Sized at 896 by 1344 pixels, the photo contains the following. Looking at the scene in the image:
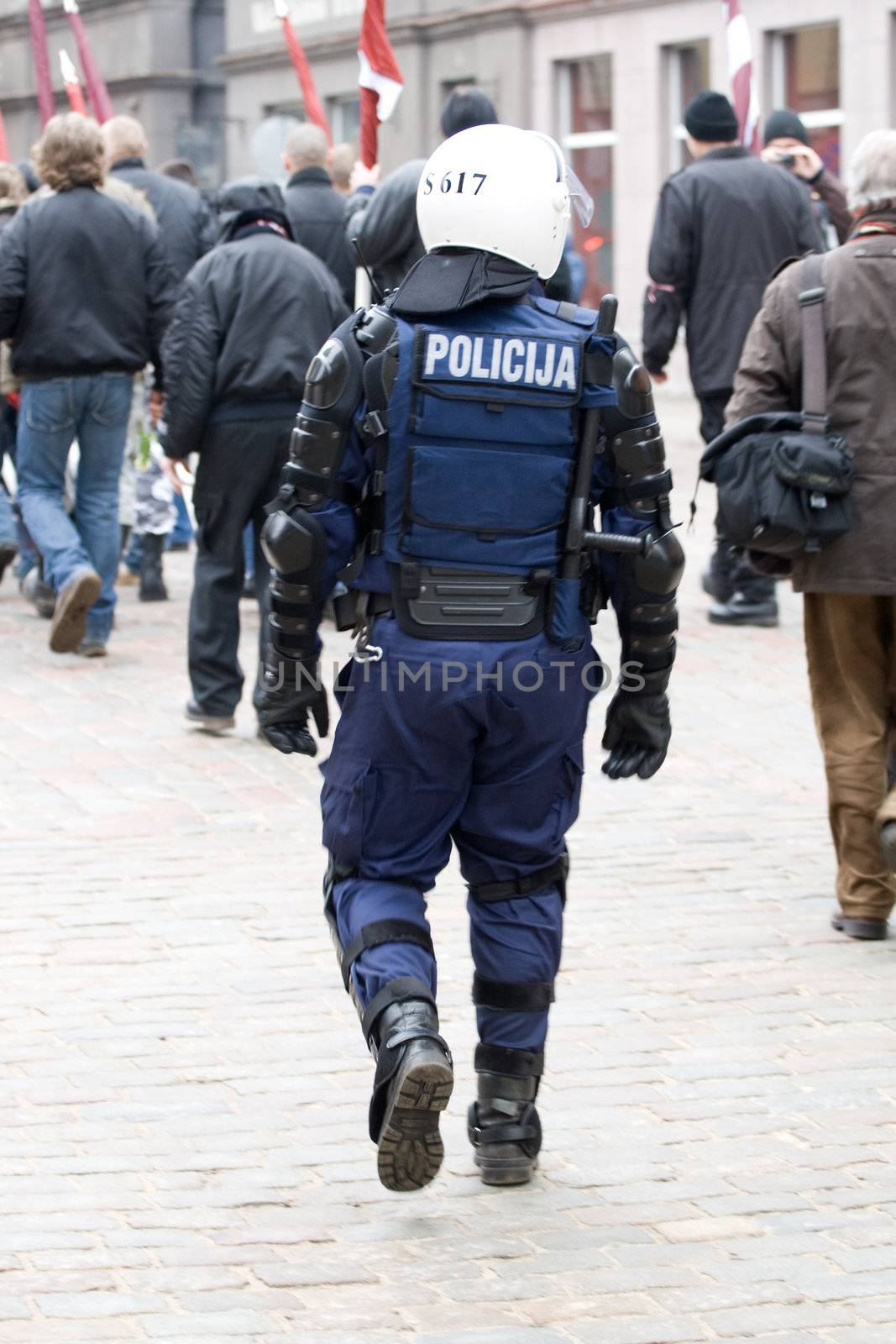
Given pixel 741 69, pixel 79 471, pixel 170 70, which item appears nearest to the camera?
pixel 79 471

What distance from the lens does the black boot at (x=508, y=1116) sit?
4.44 metres

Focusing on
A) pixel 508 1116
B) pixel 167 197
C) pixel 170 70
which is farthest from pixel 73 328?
pixel 170 70

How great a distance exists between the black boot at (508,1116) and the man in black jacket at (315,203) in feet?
22.5

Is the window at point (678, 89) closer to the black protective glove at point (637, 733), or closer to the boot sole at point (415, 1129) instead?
the black protective glove at point (637, 733)

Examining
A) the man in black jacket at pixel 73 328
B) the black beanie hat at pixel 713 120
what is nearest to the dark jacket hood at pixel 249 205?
the man in black jacket at pixel 73 328

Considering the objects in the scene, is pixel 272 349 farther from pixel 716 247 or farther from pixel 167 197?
pixel 167 197

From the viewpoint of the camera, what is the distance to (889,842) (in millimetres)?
5762

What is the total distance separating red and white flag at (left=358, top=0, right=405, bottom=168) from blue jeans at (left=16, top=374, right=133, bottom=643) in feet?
5.54

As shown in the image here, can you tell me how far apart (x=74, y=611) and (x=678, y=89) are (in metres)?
17.3

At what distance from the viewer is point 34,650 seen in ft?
33.7

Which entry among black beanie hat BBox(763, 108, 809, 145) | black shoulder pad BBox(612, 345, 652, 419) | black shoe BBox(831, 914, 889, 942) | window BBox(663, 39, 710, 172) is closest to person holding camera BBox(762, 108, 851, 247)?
black beanie hat BBox(763, 108, 809, 145)

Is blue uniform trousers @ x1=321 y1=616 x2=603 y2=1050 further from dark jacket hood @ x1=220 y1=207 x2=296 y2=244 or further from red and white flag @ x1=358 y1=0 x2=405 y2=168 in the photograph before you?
red and white flag @ x1=358 y1=0 x2=405 y2=168

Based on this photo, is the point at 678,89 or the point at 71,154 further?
the point at 678,89

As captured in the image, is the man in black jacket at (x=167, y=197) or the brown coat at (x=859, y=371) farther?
the man in black jacket at (x=167, y=197)
